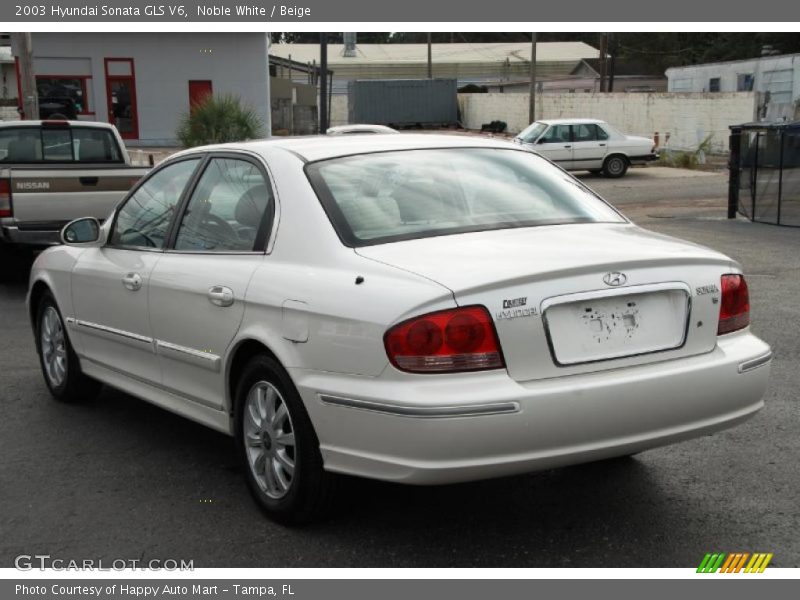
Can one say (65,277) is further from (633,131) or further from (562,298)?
(633,131)

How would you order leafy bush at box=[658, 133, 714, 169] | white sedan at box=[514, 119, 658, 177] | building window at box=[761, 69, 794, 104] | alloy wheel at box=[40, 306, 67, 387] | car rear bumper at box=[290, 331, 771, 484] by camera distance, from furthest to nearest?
1. building window at box=[761, 69, 794, 104]
2. leafy bush at box=[658, 133, 714, 169]
3. white sedan at box=[514, 119, 658, 177]
4. alloy wheel at box=[40, 306, 67, 387]
5. car rear bumper at box=[290, 331, 771, 484]

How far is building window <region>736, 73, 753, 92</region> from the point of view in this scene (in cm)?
4106

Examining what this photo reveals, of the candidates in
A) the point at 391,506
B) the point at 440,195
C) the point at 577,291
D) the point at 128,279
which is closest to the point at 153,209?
the point at 128,279

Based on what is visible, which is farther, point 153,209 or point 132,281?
point 153,209

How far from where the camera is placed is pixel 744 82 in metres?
41.7

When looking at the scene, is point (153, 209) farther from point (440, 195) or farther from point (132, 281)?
point (440, 195)

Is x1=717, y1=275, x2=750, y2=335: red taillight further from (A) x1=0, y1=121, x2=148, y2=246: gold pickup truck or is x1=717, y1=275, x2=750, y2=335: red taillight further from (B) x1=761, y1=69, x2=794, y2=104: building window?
(B) x1=761, y1=69, x2=794, y2=104: building window

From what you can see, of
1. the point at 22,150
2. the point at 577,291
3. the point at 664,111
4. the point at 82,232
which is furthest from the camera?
the point at 664,111

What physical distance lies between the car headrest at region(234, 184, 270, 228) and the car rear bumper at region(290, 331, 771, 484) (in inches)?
38.1

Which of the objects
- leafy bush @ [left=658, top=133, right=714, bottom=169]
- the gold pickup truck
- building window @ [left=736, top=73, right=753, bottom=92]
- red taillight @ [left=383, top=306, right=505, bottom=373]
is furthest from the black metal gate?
building window @ [left=736, top=73, right=753, bottom=92]

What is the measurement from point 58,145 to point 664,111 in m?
29.9

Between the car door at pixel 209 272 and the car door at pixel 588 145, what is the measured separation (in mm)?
24639

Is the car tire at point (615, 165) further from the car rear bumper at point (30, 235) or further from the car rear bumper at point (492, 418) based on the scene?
the car rear bumper at point (492, 418)
